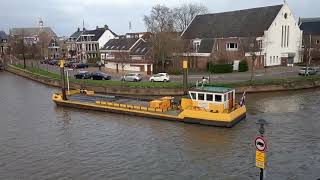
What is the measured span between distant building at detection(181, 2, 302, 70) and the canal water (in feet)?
87.6

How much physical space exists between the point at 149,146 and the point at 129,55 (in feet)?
171

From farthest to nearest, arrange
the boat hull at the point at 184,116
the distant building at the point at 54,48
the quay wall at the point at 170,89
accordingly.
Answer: the distant building at the point at 54,48
the quay wall at the point at 170,89
the boat hull at the point at 184,116

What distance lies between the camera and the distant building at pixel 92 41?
335 ft

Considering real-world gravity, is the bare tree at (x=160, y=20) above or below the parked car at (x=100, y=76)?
above

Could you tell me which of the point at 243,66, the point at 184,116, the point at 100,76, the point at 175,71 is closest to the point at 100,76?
the point at 100,76

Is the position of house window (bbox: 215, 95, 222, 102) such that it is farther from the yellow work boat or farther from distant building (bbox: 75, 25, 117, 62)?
distant building (bbox: 75, 25, 117, 62)

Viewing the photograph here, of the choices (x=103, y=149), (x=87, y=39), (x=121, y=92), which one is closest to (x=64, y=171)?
(x=103, y=149)

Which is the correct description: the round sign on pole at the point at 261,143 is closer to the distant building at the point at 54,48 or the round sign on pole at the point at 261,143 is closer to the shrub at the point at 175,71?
the shrub at the point at 175,71

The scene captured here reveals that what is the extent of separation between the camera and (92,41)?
102875 millimetres

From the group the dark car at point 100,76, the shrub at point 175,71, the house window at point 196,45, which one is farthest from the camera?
the house window at point 196,45

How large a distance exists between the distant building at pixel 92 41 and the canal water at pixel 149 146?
63.4m

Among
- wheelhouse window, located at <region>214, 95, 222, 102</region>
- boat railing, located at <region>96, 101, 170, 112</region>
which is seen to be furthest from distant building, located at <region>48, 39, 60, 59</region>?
wheelhouse window, located at <region>214, 95, 222, 102</region>

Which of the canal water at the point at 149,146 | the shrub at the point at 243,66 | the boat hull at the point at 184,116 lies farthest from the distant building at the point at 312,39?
the boat hull at the point at 184,116

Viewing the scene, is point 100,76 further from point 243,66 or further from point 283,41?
point 283,41
